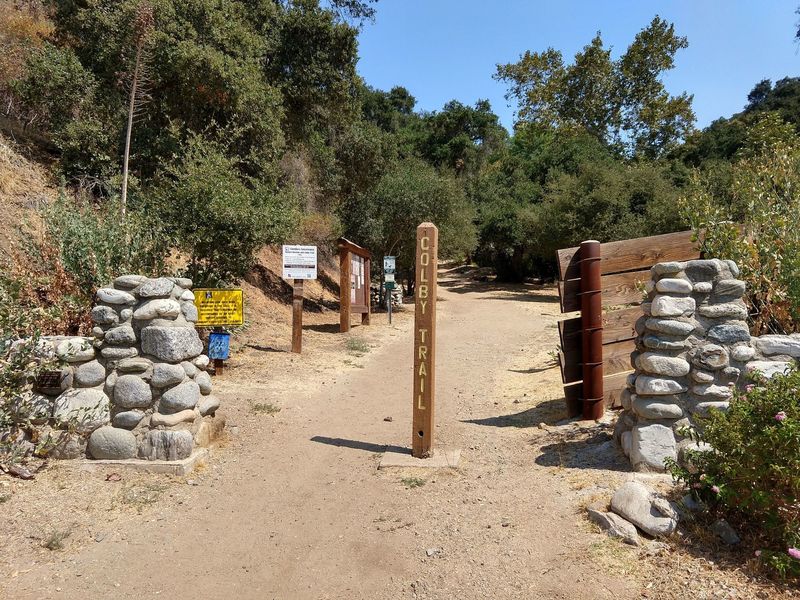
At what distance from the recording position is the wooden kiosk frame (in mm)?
14039

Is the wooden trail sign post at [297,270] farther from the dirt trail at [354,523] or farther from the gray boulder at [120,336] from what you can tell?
the gray boulder at [120,336]

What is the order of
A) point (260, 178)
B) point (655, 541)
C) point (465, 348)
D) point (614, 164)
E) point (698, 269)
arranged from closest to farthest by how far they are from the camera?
point (655, 541) → point (698, 269) → point (465, 348) → point (260, 178) → point (614, 164)

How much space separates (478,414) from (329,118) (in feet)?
45.6

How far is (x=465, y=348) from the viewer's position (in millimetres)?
12758

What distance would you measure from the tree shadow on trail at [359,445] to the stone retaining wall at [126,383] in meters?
1.48

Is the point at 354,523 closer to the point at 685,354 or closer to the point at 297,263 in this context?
the point at 685,354

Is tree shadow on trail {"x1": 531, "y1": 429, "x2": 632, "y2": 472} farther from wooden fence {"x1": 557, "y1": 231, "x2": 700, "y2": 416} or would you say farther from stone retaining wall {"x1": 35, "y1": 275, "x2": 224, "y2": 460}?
stone retaining wall {"x1": 35, "y1": 275, "x2": 224, "y2": 460}

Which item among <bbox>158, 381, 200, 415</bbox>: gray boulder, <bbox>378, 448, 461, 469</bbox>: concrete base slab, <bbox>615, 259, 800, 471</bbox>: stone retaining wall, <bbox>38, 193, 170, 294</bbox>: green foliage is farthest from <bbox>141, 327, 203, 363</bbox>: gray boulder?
<bbox>615, 259, 800, 471</bbox>: stone retaining wall

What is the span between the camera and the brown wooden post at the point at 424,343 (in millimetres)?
5375

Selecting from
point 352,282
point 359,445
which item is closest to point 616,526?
point 359,445

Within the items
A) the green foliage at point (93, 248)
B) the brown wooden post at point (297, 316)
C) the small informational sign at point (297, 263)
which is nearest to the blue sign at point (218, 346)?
the green foliage at point (93, 248)

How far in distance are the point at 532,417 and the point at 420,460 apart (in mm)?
2116

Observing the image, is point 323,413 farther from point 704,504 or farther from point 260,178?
point 260,178

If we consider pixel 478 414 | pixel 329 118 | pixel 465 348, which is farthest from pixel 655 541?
pixel 329 118
